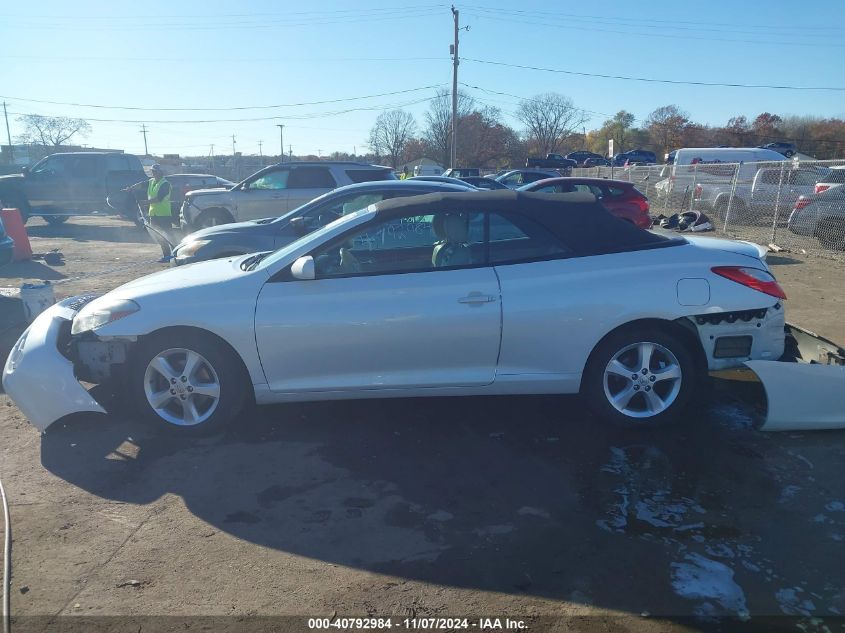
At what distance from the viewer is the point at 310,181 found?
1323 centimetres

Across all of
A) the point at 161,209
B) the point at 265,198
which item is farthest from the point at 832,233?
the point at 161,209

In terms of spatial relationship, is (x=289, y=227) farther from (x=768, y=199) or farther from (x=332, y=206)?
(x=768, y=199)

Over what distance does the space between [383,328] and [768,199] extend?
16.1 m

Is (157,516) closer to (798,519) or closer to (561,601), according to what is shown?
(561,601)

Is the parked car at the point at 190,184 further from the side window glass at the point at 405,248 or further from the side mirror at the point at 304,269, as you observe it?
the side mirror at the point at 304,269

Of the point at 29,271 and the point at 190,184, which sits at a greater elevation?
the point at 190,184

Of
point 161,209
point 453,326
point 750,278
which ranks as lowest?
point 161,209

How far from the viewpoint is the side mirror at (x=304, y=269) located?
14.1 feet

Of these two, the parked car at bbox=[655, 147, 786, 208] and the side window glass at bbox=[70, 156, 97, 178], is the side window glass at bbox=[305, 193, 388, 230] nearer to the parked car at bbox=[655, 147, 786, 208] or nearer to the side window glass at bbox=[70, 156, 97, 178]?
the parked car at bbox=[655, 147, 786, 208]

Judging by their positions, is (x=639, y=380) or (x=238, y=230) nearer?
(x=639, y=380)

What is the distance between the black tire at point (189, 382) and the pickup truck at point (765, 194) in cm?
1365

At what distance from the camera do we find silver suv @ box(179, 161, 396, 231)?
13.0 meters

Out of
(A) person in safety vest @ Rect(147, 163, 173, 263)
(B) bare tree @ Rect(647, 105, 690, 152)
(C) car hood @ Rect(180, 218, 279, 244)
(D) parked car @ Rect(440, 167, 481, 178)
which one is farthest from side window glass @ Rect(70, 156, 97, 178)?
(B) bare tree @ Rect(647, 105, 690, 152)

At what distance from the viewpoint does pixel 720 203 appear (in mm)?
19188
